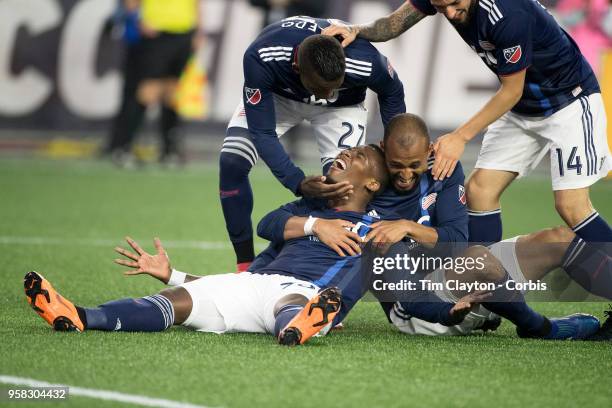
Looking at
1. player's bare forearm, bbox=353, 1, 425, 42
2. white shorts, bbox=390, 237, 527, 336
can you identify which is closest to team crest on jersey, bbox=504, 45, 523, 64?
player's bare forearm, bbox=353, 1, 425, 42

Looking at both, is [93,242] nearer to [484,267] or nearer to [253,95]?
[253,95]

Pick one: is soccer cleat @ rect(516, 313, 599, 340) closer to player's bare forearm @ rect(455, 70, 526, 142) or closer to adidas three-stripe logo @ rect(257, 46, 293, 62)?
player's bare forearm @ rect(455, 70, 526, 142)

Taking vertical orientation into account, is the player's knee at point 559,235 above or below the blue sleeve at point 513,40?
below

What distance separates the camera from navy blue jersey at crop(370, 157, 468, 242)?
5305 mm

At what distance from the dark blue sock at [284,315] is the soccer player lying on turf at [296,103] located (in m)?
0.66

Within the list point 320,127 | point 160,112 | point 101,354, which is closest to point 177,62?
point 160,112

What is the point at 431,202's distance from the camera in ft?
17.7

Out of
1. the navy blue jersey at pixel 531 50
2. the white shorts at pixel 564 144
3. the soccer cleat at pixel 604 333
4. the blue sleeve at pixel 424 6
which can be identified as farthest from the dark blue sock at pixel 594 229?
the blue sleeve at pixel 424 6

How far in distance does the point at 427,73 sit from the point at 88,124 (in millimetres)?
4542

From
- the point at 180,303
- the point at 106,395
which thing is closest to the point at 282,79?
the point at 180,303

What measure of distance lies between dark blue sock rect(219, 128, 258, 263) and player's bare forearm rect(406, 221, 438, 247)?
4.53 feet

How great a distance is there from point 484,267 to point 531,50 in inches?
48.0

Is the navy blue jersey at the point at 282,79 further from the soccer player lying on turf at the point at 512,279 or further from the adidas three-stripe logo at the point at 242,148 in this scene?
the soccer player lying on turf at the point at 512,279

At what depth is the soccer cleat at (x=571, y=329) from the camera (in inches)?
206
